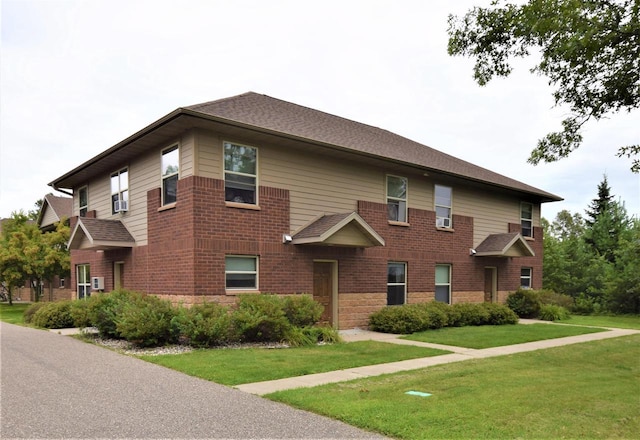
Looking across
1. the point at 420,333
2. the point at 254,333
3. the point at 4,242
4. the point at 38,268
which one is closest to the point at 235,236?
the point at 254,333

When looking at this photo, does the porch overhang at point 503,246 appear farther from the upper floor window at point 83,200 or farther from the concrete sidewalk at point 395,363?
the upper floor window at point 83,200

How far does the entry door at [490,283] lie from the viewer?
21.7 metres

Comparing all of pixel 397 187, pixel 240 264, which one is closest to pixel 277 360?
pixel 240 264

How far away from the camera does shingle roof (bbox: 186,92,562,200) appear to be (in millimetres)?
13938

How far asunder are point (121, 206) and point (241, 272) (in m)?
5.76

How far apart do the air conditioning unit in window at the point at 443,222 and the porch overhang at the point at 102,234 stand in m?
11.1

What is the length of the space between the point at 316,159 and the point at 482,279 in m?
9.97

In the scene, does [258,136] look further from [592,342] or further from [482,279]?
[482,279]

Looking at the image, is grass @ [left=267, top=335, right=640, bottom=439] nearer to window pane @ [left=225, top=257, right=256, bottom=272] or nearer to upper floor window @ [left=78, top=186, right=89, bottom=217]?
window pane @ [left=225, top=257, right=256, bottom=272]

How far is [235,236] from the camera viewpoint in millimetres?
13414

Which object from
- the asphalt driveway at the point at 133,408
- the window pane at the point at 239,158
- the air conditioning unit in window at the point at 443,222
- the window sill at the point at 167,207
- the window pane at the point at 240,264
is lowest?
the asphalt driveway at the point at 133,408

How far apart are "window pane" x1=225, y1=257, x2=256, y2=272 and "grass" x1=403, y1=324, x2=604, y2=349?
4879 mm

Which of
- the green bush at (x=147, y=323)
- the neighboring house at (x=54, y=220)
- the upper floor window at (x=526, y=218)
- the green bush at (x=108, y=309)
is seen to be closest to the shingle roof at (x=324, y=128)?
the upper floor window at (x=526, y=218)

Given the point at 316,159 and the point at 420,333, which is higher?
the point at 316,159
